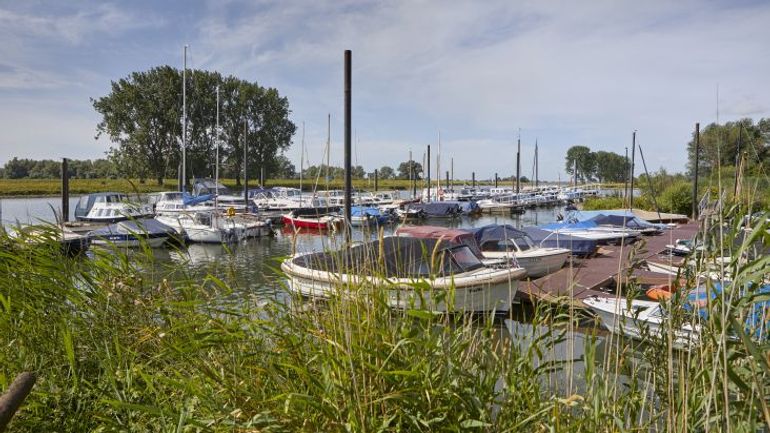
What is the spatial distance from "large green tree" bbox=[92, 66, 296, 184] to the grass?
179 feet

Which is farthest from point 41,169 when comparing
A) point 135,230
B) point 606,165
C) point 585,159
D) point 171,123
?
point 606,165

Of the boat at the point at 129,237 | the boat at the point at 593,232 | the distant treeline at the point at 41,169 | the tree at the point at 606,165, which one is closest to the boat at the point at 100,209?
the boat at the point at 593,232

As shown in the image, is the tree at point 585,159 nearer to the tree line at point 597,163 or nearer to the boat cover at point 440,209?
the tree line at point 597,163

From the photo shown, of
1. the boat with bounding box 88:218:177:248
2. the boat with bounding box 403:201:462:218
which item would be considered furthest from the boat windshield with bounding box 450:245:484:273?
the boat with bounding box 403:201:462:218

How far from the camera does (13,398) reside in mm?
1442

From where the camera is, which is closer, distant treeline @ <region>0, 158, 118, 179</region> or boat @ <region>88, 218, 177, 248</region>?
boat @ <region>88, 218, 177, 248</region>

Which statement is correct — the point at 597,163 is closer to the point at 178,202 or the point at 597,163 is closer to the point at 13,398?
the point at 178,202

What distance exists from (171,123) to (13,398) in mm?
64348

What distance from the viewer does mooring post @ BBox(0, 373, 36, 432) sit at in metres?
1.38

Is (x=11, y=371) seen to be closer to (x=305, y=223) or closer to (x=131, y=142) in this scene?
(x=305, y=223)

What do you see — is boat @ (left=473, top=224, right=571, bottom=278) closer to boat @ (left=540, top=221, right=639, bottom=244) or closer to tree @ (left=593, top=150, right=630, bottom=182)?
boat @ (left=540, top=221, right=639, bottom=244)

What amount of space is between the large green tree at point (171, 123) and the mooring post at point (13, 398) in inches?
2223

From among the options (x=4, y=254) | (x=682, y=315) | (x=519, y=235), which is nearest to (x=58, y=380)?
(x=4, y=254)

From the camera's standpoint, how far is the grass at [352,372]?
213 centimetres
